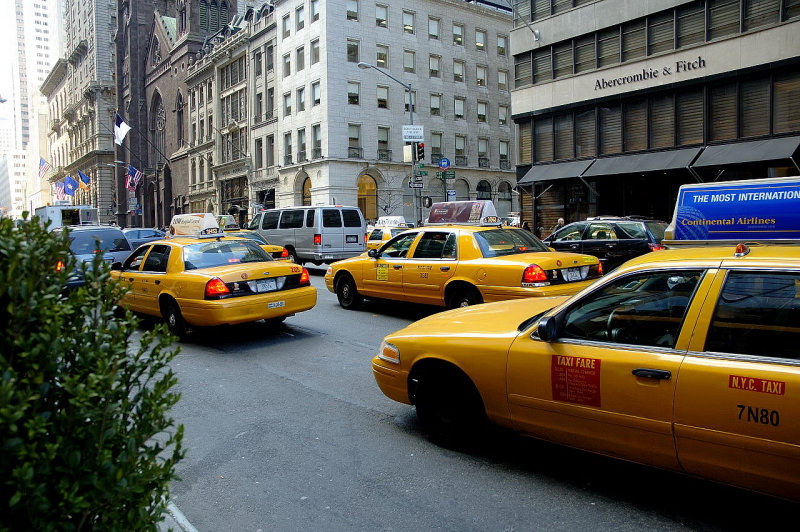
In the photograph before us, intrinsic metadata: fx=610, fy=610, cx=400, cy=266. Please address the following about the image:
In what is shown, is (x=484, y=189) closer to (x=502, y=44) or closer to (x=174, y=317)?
(x=502, y=44)

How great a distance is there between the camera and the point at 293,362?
7883 millimetres

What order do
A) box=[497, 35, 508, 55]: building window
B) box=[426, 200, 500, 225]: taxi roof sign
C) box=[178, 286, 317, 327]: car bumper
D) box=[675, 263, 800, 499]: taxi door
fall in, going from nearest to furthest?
box=[675, 263, 800, 499]: taxi door → box=[178, 286, 317, 327]: car bumper → box=[426, 200, 500, 225]: taxi roof sign → box=[497, 35, 508, 55]: building window

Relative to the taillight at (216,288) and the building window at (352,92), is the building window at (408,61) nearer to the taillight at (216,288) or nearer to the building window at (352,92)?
the building window at (352,92)

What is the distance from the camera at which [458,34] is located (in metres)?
53.2

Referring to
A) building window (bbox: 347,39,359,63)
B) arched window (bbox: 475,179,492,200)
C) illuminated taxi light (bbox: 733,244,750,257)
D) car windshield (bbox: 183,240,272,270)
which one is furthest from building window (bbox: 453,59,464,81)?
illuminated taxi light (bbox: 733,244,750,257)

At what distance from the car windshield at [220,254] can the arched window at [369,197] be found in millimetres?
38992

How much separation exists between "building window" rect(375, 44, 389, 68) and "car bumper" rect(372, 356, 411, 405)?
150 ft

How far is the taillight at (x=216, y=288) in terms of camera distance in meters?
8.62

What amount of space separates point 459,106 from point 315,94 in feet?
43.9

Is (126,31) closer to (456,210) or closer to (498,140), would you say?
(498,140)

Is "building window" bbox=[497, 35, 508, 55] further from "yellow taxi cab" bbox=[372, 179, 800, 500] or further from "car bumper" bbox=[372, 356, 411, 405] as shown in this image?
"yellow taxi cab" bbox=[372, 179, 800, 500]

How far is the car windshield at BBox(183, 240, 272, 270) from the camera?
A: 9.26 metres

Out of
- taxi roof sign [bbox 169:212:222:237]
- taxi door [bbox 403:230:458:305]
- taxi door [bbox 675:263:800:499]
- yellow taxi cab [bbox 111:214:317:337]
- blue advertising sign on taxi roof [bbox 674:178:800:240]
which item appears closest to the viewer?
taxi door [bbox 675:263:800:499]

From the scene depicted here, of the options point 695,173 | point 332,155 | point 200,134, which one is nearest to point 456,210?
point 695,173
